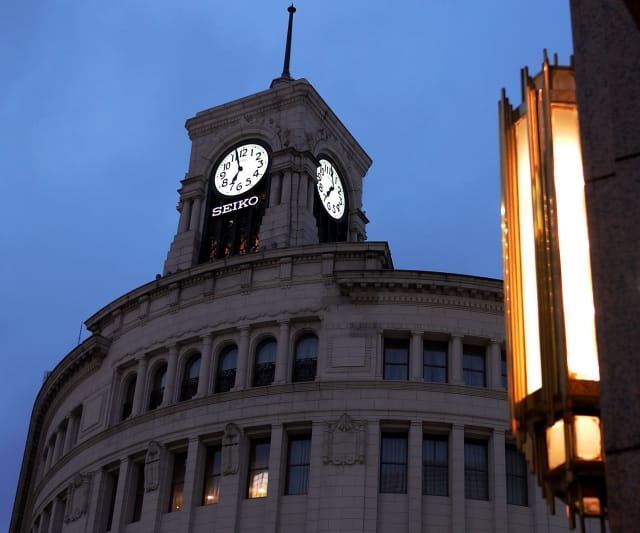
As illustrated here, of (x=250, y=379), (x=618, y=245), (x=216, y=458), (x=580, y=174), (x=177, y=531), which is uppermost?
(x=250, y=379)

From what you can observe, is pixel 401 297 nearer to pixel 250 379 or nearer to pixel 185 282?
pixel 250 379

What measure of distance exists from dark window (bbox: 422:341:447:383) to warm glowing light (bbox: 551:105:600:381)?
1134 inches

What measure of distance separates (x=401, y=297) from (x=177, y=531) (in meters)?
11.4

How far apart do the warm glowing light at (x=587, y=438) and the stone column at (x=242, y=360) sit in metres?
30.1

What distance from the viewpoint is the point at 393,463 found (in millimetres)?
34250

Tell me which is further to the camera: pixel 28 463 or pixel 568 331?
pixel 28 463

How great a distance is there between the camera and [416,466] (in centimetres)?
3366

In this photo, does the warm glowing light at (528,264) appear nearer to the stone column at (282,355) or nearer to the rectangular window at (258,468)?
the rectangular window at (258,468)

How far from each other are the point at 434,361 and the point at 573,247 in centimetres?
2977

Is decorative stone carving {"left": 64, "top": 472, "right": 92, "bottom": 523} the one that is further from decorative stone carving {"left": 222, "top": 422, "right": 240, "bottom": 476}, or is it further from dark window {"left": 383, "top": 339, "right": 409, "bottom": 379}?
dark window {"left": 383, "top": 339, "right": 409, "bottom": 379}

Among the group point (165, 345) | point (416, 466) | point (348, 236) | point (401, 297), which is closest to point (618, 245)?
point (416, 466)

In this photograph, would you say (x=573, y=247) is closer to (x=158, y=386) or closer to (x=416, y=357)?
(x=416, y=357)

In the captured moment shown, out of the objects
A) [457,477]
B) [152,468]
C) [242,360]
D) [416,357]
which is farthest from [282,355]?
[457,477]

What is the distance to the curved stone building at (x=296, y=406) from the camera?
33594 mm
